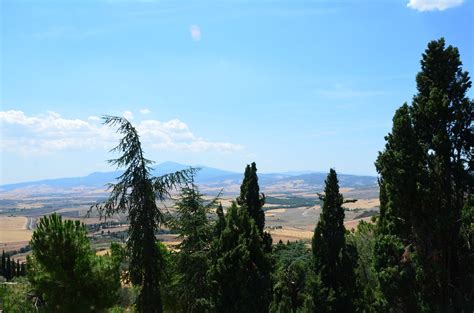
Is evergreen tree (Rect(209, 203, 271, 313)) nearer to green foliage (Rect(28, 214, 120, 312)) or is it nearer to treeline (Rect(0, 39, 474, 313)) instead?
treeline (Rect(0, 39, 474, 313))

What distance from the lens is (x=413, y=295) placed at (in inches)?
805

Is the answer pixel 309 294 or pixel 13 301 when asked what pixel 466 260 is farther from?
pixel 13 301

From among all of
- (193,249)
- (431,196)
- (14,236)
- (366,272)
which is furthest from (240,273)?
(14,236)

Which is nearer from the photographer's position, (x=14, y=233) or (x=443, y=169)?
(x=443, y=169)

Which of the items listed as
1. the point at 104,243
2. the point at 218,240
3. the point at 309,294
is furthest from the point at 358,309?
the point at 104,243

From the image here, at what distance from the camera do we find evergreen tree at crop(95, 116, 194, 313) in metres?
17.5

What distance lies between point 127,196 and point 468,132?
1534 centimetres

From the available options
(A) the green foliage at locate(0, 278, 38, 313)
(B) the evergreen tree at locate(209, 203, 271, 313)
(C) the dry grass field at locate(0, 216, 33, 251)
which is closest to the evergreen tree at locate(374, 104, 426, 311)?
(B) the evergreen tree at locate(209, 203, 271, 313)

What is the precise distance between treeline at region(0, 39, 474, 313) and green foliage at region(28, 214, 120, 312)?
0.04m

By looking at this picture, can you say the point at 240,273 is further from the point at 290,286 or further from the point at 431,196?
the point at 290,286

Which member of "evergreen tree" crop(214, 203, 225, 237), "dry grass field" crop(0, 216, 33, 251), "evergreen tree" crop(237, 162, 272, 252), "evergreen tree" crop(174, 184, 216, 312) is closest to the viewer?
Answer: "evergreen tree" crop(214, 203, 225, 237)

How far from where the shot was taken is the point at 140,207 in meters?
17.7

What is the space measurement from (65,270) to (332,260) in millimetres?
11969

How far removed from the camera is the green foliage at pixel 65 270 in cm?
1681
